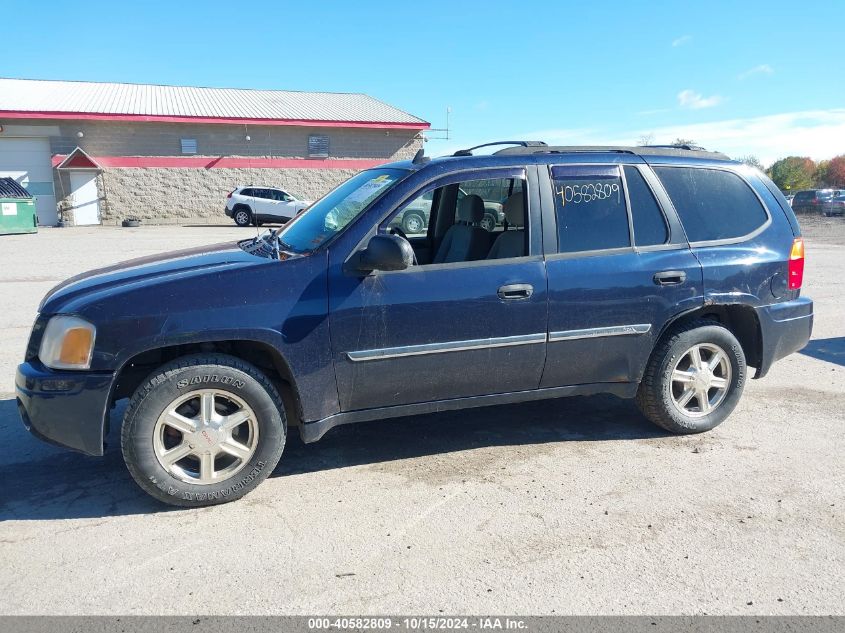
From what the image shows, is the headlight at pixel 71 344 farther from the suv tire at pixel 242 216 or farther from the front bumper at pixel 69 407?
the suv tire at pixel 242 216

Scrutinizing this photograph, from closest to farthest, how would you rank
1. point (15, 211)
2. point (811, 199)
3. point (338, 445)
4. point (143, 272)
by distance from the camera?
point (143, 272), point (338, 445), point (15, 211), point (811, 199)

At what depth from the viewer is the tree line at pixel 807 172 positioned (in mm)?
76875

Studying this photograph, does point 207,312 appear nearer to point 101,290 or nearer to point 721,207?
point 101,290

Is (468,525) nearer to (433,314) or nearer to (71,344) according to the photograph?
(433,314)

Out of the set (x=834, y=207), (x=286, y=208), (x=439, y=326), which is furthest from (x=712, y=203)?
(x=834, y=207)

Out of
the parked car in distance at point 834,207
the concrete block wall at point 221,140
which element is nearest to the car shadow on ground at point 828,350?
the concrete block wall at point 221,140

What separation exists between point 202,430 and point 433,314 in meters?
1.39

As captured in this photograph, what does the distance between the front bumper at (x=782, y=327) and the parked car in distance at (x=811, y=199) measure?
122 ft

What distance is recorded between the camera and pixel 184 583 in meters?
2.92

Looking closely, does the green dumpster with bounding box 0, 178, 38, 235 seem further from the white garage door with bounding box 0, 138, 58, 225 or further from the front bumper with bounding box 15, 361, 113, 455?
the front bumper with bounding box 15, 361, 113, 455

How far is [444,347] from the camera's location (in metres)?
3.86

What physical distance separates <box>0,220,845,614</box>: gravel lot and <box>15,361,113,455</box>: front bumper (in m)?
0.43

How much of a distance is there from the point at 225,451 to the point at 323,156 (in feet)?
103

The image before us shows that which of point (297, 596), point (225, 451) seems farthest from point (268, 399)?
point (297, 596)
